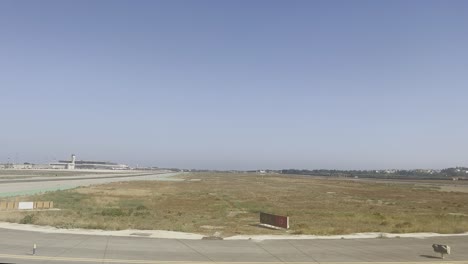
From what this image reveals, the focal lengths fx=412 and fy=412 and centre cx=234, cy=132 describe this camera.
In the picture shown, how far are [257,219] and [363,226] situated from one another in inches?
442

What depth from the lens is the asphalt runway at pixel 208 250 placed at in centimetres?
2109

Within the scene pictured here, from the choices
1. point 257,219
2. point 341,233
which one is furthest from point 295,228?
point 257,219

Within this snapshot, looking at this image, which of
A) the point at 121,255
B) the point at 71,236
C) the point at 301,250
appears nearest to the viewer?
the point at 121,255

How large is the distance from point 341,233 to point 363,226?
5.95 metres

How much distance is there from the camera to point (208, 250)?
938 inches

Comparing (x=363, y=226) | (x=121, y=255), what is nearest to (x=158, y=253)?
(x=121, y=255)

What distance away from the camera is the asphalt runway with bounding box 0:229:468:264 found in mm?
21094

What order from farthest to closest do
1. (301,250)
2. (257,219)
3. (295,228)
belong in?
(257,219) < (295,228) < (301,250)

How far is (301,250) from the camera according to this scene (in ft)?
80.5

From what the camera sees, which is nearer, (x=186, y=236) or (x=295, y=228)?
(x=186, y=236)

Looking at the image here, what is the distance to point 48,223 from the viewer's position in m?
33.1

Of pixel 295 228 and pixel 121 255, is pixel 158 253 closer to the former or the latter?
pixel 121 255

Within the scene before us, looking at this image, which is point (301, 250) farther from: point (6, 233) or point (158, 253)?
point (6, 233)

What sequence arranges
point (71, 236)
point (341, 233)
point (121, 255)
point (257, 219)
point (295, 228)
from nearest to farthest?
1. point (121, 255)
2. point (71, 236)
3. point (341, 233)
4. point (295, 228)
5. point (257, 219)
